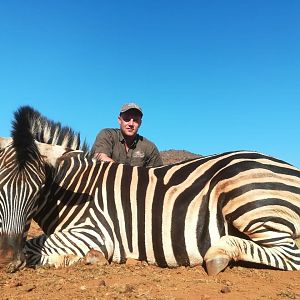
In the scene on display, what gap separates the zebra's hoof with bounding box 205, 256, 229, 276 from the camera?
10.5 feet

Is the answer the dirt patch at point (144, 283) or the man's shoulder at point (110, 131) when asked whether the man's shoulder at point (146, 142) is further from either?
the dirt patch at point (144, 283)

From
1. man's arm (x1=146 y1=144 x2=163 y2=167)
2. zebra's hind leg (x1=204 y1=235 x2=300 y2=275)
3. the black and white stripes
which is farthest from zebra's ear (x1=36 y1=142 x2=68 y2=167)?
man's arm (x1=146 y1=144 x2=163 y2=167)

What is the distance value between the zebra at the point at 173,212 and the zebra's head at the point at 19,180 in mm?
22

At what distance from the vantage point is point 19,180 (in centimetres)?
332

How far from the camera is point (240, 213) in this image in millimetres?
3506

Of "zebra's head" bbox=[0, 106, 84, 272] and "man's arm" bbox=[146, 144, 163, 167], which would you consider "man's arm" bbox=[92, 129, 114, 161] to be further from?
"zebra's head" bbox=[0, 106, 84, 272]

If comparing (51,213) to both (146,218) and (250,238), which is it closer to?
(146,218)

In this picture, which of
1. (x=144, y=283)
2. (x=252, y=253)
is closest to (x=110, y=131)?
(x=252, y=253)

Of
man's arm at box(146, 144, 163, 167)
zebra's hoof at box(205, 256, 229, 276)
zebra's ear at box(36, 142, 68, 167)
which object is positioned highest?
man's arm at box(146, 144, 163, 167)

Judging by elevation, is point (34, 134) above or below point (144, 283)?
above

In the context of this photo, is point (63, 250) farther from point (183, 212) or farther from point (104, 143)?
point (104, 143)

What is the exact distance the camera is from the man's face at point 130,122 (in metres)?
6.02

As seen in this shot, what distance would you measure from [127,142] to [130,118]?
352 mm

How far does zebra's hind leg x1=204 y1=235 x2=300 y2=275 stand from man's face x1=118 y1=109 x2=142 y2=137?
9.50 feet
